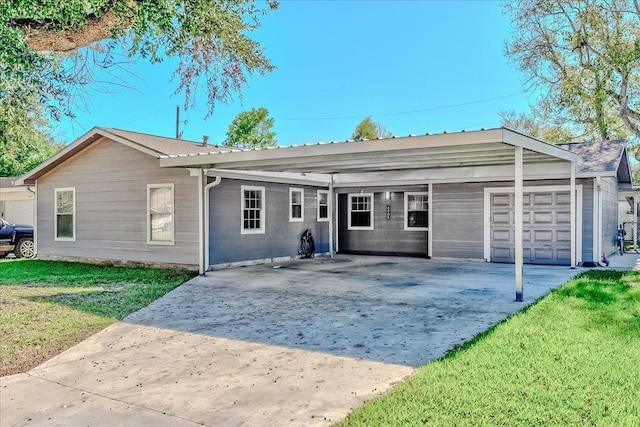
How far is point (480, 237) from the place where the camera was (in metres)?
13.1

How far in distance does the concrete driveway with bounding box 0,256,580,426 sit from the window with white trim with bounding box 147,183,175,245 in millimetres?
3064

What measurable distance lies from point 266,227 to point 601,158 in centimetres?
844

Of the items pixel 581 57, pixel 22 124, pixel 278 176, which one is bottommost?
pixel 278 176

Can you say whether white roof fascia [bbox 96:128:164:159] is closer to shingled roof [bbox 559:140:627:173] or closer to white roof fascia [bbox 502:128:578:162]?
white roof fascia [bbox 502:128:578:162]

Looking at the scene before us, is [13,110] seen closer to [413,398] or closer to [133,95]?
[133,95]

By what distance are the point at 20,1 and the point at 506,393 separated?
5754 mm

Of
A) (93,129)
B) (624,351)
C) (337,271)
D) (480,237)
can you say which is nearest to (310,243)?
(337,271)

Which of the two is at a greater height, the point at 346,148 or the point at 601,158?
the point at 601,158

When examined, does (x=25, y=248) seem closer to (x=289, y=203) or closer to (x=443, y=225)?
(x=289, y=203)

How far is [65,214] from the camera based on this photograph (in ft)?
44.8

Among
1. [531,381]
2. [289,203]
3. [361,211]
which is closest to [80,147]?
[289,203]

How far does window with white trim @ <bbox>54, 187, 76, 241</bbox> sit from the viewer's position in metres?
13.4

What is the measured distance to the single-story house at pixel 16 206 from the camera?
2102 centimetres

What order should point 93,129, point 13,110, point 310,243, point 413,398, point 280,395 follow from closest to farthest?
point 413,398, point 280,395, point 13,110, point 93,129, point 310,243
